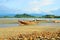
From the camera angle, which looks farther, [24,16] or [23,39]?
[24,16]

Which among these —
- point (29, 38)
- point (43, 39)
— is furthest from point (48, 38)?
point (29, 38)

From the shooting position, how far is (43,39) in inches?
321

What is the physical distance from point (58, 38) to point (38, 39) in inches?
32.9

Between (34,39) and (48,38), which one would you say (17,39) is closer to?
(34,39)

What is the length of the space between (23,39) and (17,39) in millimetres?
288

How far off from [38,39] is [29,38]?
38 centimetres

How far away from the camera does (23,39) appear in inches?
319

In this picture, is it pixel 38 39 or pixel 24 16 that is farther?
pixel 24 16

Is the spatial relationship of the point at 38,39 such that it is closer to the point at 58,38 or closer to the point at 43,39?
the point at 43,39

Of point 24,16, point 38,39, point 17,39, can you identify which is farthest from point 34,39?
point 24,16

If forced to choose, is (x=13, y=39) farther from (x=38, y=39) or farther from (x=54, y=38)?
(x=54, y=38)

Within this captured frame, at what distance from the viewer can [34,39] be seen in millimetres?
8125

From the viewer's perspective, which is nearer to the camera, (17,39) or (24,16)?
(17,39)

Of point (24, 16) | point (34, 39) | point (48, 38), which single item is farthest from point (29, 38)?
point (24, 16)
